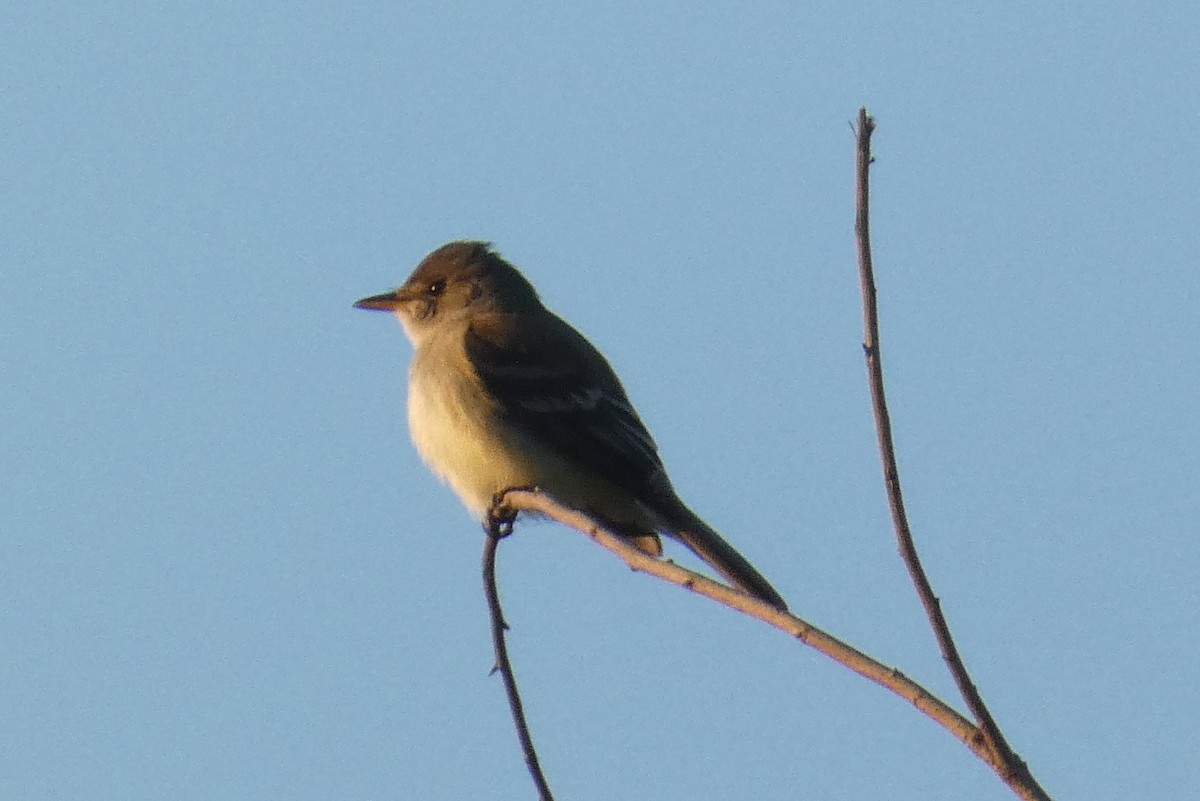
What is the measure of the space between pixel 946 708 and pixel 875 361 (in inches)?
28.7

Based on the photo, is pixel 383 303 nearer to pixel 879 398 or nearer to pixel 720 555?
pixel 720 555

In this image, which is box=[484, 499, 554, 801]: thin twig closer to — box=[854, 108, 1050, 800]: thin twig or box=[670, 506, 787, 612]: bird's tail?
box=[854, 108, 1050, 800]: thin twig

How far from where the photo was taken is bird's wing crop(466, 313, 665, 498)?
8.31 m

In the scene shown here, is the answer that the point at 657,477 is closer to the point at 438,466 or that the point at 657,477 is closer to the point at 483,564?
the point at 438,466

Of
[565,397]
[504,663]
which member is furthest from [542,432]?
[504,663]

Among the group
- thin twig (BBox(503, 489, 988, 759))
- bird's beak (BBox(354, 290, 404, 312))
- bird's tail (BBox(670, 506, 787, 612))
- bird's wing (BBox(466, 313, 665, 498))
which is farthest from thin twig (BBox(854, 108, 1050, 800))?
bird's beak (BBox(354, 290, 404, 312))

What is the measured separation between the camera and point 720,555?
25.1 ft

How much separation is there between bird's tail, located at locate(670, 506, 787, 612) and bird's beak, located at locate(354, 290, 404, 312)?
2.54 m

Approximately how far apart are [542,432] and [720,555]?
1170mm

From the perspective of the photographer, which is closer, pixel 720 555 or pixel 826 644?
pixel 826 644

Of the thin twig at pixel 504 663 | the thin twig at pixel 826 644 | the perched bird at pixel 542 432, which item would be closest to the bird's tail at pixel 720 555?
the perched bird at pixel 542 432

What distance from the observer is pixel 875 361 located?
11.8ft

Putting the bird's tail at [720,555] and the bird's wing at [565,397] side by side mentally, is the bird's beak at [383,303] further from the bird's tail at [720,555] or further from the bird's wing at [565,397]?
the bird's tail at [720,555]

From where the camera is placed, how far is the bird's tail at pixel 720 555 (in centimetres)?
734
